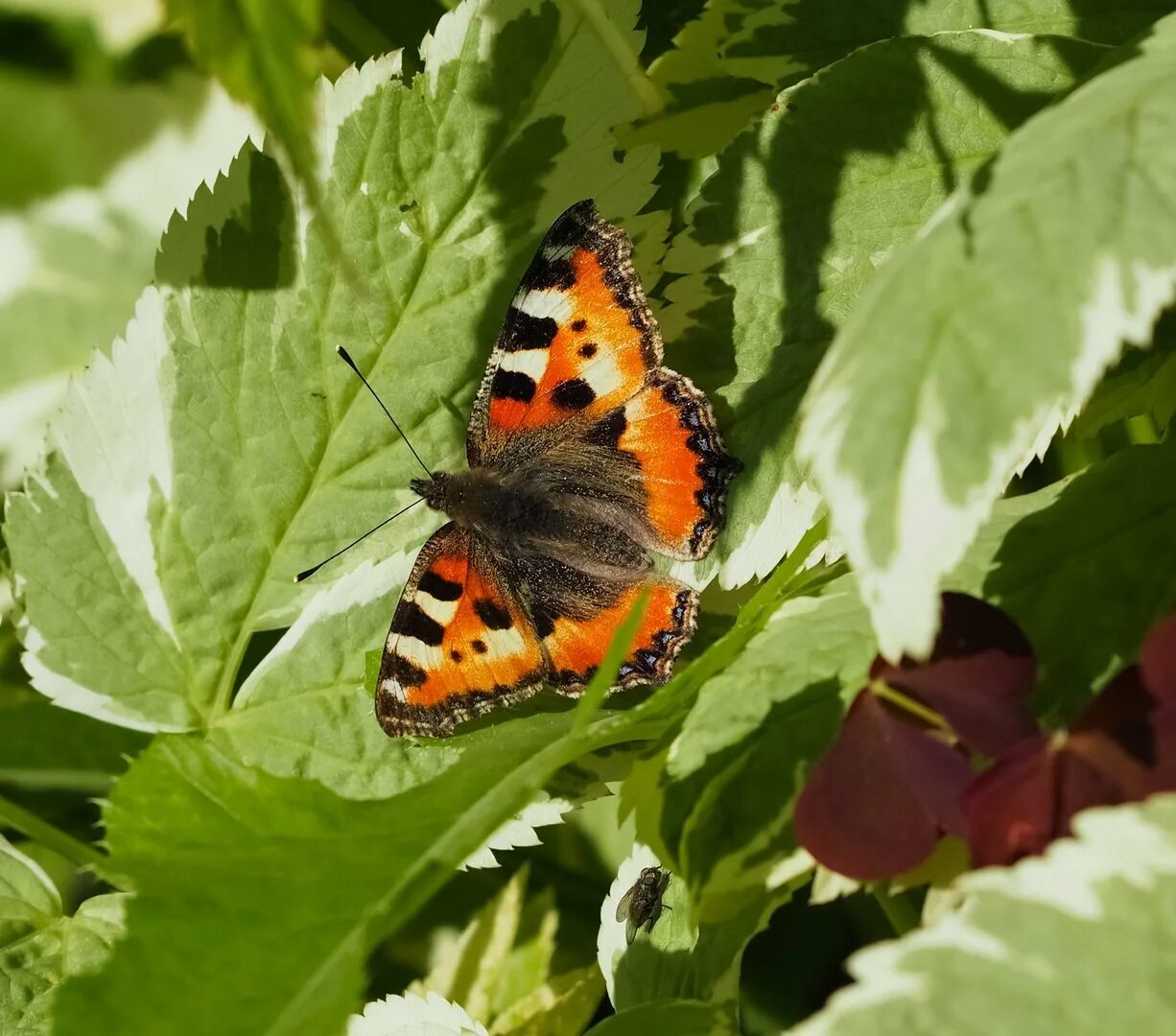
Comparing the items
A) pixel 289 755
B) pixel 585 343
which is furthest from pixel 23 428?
pixel 585 343

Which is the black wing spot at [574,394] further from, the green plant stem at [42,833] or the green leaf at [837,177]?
the green plant stem at [42,833]

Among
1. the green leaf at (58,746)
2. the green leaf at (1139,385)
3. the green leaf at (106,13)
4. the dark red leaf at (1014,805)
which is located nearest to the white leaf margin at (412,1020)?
the green leaf at (58,746)

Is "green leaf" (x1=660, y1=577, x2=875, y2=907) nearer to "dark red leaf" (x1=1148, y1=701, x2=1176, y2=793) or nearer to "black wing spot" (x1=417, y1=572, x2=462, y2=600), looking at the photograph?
"dark red leaf" (x1=1148, y1=701, x2=1176, y2=793)

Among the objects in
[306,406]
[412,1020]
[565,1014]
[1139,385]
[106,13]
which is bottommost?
[565,1014]

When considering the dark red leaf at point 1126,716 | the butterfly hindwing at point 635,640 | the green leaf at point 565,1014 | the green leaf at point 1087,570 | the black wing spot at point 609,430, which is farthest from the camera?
the green leaf at point 565,1014

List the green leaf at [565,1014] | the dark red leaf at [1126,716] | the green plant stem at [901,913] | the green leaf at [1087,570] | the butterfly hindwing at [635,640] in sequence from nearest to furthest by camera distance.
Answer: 1. the dark red leaf at [1126,716]
2. the green leaf at [1087,570]
3. the green plant stem at [901,913]
4. the butterfly hindwing at [635,640]
5. the green leaf at [565,1014]

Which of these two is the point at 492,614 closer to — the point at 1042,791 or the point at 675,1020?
the point at 675,1020

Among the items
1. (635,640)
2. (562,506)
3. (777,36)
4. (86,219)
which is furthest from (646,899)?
(86,219)

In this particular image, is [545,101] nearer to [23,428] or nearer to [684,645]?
[684,645]
